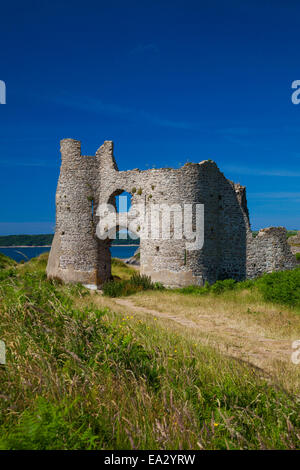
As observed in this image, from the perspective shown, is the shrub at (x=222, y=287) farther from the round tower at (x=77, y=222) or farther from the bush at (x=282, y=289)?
the round tower at (x=77, y=222)

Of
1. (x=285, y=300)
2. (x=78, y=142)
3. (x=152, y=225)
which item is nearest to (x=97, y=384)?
(x=285, y=300)

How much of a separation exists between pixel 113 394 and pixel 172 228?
13.1m

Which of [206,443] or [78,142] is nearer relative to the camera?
[206,443]

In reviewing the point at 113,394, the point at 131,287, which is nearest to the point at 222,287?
the point at 131,287

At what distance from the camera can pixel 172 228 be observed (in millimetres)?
16172

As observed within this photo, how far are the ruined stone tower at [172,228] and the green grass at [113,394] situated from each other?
36.5 ft

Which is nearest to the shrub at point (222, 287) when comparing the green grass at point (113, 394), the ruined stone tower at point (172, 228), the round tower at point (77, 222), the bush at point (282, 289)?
the ruined stone tower at point (172, 228)

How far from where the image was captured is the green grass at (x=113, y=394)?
8.57 feet

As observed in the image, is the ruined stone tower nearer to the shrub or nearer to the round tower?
the round tower

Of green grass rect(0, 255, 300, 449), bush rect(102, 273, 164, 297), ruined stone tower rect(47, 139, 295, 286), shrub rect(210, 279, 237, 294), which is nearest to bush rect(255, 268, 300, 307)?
shrub rect(210, 279, 237, 294)
